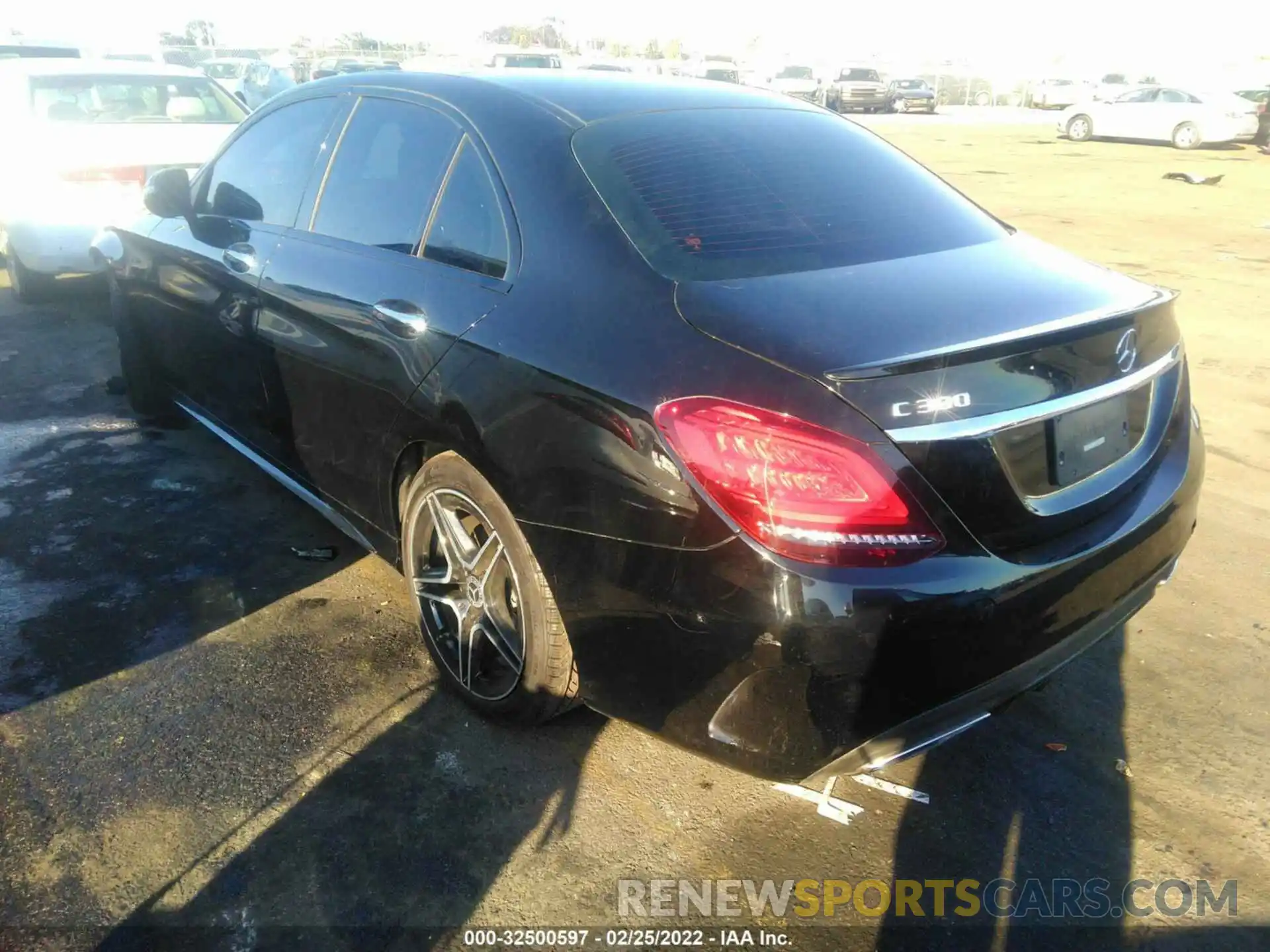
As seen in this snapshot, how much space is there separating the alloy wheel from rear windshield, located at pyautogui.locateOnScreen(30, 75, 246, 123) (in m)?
6.05

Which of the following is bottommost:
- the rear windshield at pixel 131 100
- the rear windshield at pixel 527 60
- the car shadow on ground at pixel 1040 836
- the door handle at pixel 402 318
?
the car shadow on ground at pixel 1040 836

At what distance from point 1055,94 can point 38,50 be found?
136 feet

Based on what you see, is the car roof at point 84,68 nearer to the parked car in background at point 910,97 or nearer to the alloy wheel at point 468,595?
the alloy wheel at point 468,595

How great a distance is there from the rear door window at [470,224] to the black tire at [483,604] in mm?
534

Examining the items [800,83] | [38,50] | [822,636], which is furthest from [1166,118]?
[822,636]

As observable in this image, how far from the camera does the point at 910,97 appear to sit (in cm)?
3650

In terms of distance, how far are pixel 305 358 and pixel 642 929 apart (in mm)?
2051

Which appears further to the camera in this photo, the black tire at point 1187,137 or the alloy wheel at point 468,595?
the black tire at point 1187,137

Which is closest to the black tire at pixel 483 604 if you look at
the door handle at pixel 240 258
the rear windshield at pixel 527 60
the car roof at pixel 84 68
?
the door handle at pixel 240 258

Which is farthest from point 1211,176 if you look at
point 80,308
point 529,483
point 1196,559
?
point 529,483

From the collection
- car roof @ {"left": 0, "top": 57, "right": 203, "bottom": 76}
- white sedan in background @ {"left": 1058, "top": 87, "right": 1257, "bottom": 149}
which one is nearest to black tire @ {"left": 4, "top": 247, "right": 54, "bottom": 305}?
car roof @ {"left": 0, "top": 57, "right": 203, "bottom": 76}

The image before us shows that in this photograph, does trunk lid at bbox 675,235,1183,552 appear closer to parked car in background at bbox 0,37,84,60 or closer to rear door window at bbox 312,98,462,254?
rear door window at bbox 312,98,462,254

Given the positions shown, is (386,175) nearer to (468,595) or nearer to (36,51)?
(468,595)

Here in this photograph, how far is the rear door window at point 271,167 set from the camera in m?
3.50
